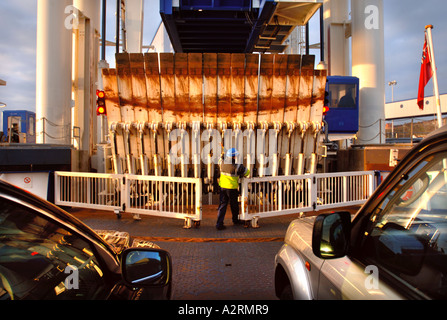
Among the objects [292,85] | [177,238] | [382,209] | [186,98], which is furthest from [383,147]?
[382,209]

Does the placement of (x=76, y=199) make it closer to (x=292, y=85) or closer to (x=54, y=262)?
(x=292, y=85)

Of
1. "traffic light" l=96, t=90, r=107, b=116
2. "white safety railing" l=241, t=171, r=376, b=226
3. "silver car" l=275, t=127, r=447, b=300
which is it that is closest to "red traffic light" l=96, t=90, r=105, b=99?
"traffic light" l=96, t=90, r=107, b=116

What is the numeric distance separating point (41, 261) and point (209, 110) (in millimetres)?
6288

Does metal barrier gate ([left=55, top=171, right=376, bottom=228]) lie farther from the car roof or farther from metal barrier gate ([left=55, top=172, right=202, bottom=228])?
the car roof

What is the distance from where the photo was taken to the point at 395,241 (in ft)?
5.02

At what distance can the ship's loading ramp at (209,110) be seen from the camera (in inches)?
286

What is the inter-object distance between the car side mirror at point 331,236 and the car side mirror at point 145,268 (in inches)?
31.8

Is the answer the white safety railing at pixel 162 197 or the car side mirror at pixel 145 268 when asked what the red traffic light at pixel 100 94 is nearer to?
the white safety railing at pixel 162 197

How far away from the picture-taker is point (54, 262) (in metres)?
1.58

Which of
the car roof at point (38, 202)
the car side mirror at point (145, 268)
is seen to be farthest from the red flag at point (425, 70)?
the car roof at point (38, 202)

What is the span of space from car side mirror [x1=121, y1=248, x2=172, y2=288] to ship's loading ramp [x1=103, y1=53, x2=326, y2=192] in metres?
5.52

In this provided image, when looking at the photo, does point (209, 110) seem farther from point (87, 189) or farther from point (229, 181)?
point (87, 189)

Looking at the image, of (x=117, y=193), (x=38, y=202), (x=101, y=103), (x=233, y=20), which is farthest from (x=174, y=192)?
(x=38, y=202)

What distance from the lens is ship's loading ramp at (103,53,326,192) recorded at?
7262 millimetres
